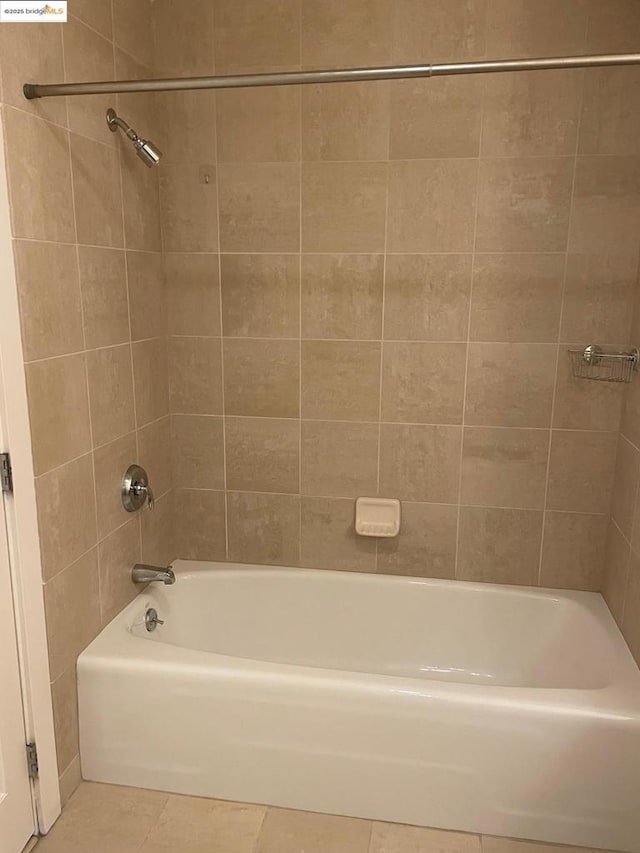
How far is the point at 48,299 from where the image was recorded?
1691mm

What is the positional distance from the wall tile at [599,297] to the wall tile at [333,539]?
101 cm

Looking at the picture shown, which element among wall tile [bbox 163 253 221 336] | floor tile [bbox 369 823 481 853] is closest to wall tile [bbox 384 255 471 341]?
wall tile [bbox 163 253 221 336]

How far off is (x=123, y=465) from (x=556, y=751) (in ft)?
4.93

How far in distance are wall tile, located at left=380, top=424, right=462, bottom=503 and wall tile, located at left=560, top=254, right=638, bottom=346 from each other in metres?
0.53

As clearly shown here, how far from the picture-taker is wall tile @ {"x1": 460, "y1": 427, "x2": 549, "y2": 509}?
7.54ft

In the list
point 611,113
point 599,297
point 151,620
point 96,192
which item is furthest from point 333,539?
point 611,113

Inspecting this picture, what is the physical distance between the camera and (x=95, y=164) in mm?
1897

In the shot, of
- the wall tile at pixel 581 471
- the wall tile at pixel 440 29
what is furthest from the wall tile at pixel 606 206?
the wall tile at pixel 581 471

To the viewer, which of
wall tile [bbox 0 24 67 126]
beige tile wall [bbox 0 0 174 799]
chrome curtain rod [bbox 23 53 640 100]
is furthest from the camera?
beige tile wall [bbox 0 0 174 799]

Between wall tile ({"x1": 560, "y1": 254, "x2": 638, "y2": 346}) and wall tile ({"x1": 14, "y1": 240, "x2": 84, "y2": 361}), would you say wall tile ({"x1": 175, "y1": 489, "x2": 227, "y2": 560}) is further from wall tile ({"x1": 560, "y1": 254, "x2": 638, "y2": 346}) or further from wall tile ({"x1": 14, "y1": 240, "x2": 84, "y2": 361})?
wall tile ({"x1": 560, "y1": 254, "x2": 638, "y2": 346})

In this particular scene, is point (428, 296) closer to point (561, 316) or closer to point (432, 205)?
point (432, 205)

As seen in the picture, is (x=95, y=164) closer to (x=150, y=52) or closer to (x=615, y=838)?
(x=150, y=52)

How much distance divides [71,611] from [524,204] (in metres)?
1.85

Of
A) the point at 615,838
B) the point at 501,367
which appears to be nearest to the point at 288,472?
the point at 501,367
